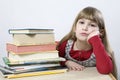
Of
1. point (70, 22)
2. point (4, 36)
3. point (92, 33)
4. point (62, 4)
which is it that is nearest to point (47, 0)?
point (62, 4)

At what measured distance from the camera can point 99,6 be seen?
176 centimetres

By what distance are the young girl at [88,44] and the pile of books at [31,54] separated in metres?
0.17

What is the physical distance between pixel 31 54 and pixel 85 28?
1.21 ft

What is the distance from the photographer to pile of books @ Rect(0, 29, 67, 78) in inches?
36.3

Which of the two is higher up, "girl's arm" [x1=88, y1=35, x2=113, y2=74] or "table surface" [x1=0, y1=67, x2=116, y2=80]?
"girl's arm" [x1=88, y1=35, x2=113, y2=74]

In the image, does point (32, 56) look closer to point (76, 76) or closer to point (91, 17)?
point (76, 76)

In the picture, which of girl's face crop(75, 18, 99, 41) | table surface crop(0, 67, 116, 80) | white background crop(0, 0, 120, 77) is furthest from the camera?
white background crop(0, 0, 120, 77)

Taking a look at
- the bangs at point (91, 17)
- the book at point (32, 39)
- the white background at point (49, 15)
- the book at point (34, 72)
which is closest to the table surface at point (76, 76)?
the book at point (34, 72)

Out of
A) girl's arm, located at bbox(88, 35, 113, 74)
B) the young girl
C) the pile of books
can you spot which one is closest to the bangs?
the young girl

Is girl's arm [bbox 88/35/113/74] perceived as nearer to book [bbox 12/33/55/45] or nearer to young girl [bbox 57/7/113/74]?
young girl [bbox 57/7/113/74]

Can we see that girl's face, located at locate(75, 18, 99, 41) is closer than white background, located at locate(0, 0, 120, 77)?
Yes

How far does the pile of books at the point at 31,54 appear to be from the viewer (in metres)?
0.92

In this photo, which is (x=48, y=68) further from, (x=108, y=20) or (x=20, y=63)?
(x=108, y=20)

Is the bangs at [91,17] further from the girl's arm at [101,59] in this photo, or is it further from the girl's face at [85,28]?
the girl's arm at [101,59]
